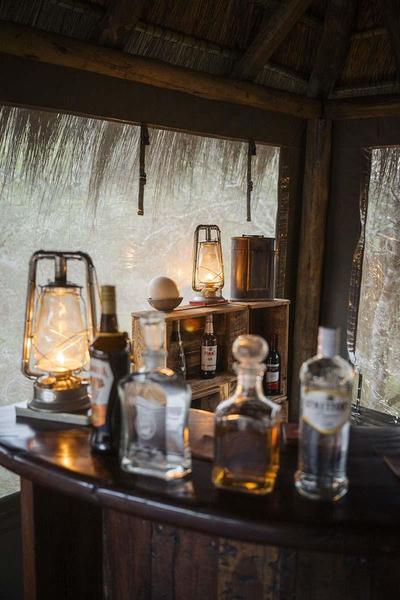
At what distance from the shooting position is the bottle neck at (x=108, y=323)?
1344 millimetres

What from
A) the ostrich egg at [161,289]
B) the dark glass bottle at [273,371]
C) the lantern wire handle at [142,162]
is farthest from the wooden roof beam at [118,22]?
the dark glass bottle at [273,371]

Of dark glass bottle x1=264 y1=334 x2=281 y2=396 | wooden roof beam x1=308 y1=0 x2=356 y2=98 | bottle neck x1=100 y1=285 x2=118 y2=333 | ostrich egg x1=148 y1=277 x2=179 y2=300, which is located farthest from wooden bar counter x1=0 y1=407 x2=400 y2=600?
wooden roof beam x1=308 y1=0 x2=356 y2=98

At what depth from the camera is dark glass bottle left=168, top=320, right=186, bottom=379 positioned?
2.97 metres

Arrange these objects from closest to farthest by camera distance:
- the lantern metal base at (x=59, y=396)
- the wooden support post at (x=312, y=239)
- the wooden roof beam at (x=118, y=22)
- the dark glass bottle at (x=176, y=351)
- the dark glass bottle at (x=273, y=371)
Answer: the lantern metal base at (x=59, y=396) < the wooden roof beam at (x=118, y=22) < the dark glass bottle at (x=176, y=351) < the dark glass bottle at (x=273, y=371) < the wooden support post at (x=312, y=239)

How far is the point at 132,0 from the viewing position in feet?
8.87

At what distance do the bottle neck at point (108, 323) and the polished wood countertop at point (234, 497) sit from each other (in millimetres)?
272

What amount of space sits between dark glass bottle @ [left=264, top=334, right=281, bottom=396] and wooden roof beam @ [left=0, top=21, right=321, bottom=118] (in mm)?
1403

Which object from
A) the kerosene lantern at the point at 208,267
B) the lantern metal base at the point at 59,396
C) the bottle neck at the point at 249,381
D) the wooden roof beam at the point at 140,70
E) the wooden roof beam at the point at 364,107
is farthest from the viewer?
the wooden roof beam at the point at 364,107

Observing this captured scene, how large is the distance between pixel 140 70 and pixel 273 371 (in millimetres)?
1744

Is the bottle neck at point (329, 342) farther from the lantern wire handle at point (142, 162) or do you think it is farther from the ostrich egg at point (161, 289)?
the lantern wire handle at point (142, 162)

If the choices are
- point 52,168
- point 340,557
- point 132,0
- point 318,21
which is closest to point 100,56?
point 132,0

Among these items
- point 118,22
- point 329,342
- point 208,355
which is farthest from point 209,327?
point 329,342

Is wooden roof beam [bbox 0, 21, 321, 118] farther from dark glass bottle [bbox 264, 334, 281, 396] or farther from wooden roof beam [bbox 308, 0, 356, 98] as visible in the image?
dark glass bottle [bbox 264, 334, 281, 396]

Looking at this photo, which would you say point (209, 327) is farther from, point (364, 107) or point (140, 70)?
point (364, 107)
